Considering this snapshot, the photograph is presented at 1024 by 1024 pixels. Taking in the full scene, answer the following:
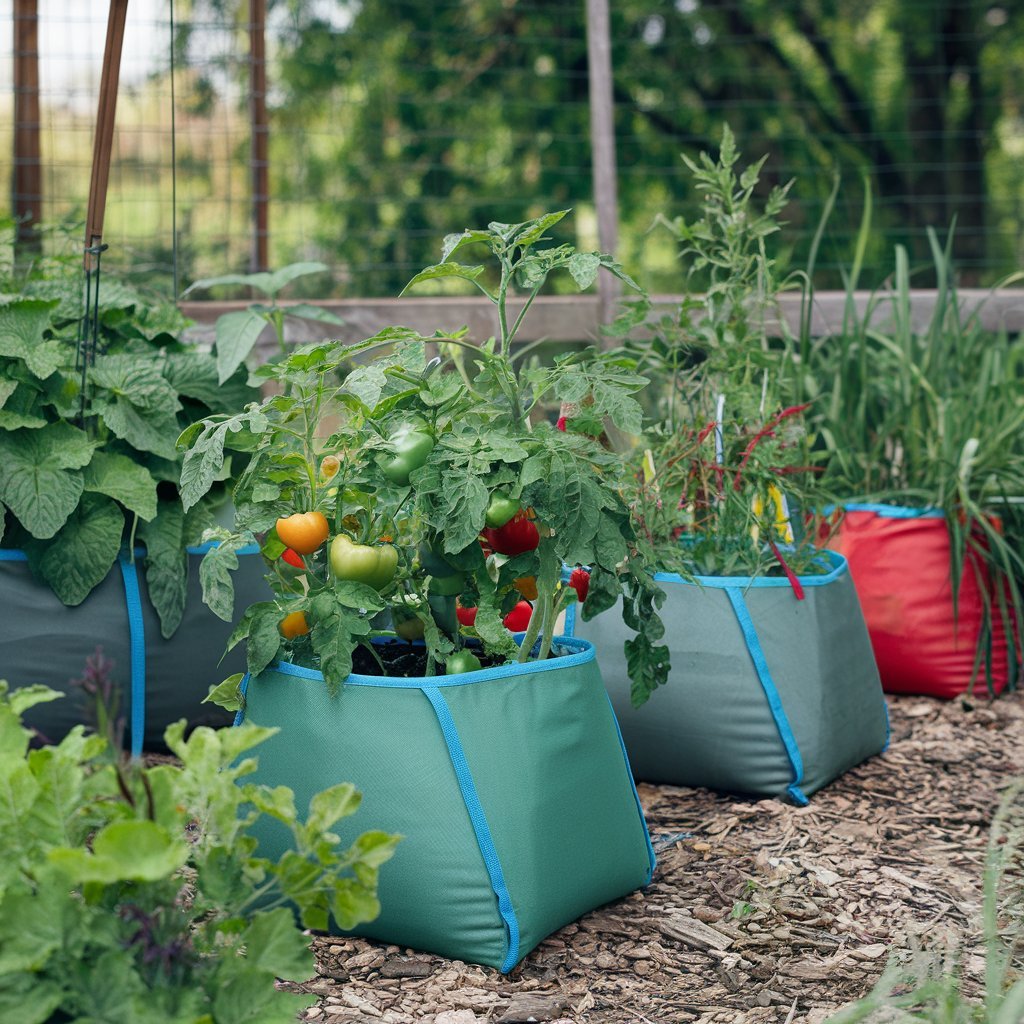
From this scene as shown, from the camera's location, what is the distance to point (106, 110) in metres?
1.79

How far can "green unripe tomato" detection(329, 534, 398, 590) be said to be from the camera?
145cm

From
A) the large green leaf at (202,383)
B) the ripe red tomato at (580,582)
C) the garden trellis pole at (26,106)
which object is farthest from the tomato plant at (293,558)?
the garden trellis pole at (26,106)

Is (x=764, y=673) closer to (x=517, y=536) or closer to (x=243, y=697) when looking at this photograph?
(x=517, y=536)

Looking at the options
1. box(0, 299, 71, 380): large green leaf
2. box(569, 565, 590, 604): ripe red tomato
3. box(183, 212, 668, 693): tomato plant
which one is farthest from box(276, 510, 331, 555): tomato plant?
box(0, 299, 71, 380): large green leaf

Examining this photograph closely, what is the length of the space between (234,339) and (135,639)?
0.56 metres

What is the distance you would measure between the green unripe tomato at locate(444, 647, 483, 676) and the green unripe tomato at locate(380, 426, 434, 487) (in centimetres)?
23

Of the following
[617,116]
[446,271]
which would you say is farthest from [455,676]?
[617,116]

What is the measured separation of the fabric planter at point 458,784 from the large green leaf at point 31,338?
751 mm

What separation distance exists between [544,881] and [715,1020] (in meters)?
0.25

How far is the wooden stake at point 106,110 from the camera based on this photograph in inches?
68.4

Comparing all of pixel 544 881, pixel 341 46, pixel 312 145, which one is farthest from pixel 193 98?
pixel 544 881

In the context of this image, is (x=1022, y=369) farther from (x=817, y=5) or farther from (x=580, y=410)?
(x=817, y=5)

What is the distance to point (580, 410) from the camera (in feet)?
5.16

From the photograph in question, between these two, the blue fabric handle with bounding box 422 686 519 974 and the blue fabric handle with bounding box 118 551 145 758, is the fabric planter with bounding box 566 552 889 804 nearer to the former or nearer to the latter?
the blue fabric handle with bounding box 422 686 519 974
